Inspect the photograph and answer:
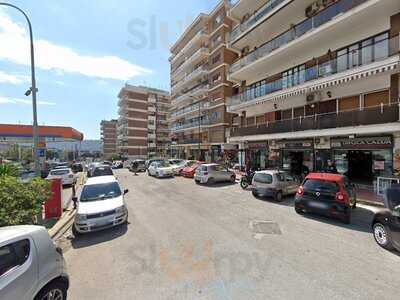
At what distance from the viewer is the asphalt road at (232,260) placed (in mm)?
3900

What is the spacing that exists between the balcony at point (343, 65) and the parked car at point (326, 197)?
7.65 metres

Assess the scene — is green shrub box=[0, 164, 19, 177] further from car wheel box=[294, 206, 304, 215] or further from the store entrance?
the store entrance

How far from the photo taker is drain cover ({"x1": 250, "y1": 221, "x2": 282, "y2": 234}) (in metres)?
6.90

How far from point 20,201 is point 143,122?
61340 mm

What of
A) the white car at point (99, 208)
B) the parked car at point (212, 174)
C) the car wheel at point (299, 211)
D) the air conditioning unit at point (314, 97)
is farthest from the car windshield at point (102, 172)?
the air conditioning unit at point (314, 97)

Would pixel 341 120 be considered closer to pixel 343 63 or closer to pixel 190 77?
pixel 343 63

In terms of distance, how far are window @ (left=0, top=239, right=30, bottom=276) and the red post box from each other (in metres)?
6.38

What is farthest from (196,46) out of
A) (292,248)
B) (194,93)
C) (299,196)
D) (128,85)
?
(292,248)

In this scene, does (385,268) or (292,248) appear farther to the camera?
(292,248)

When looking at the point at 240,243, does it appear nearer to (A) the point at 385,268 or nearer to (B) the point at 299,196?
(A) the point at 385,268

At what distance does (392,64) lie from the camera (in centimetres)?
1088

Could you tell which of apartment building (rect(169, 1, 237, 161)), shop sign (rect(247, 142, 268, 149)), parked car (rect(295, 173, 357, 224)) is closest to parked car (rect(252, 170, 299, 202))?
parked car (rect(295, 173, 357, 224))

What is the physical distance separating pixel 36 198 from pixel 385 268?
29.0ft

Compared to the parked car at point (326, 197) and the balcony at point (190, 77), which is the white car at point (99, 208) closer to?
the parked car at point (326, 197)
